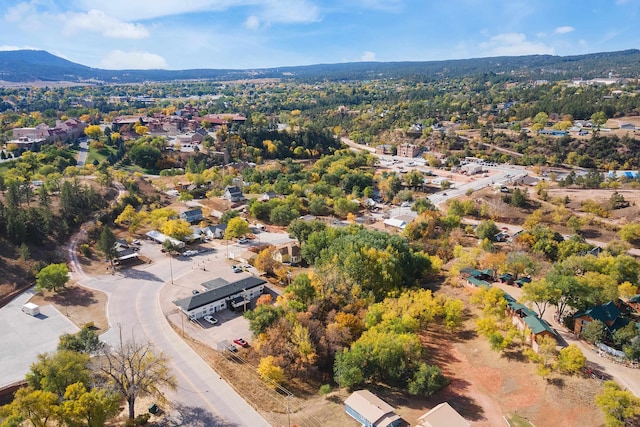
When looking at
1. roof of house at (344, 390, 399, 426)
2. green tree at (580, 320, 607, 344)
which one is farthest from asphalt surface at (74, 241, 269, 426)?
green tree at (580, 320, 607, 344)

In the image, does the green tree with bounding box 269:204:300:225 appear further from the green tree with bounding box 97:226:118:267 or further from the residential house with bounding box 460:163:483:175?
the residential house with bounding box 460:163:483:175

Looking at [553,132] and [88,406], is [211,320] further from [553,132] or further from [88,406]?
[553,132]

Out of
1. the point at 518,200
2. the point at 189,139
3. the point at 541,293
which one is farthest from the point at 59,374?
the point at 189,139

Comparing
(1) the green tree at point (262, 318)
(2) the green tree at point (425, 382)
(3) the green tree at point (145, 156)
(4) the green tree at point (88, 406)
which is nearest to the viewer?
(4) the green tree at point (88, 406)

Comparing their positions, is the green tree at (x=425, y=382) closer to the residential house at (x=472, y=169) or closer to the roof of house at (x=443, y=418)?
the roof of house at (x=443, y=418)

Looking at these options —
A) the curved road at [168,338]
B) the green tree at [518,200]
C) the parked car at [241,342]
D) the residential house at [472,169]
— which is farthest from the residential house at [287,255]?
the residential house at [472,169]
